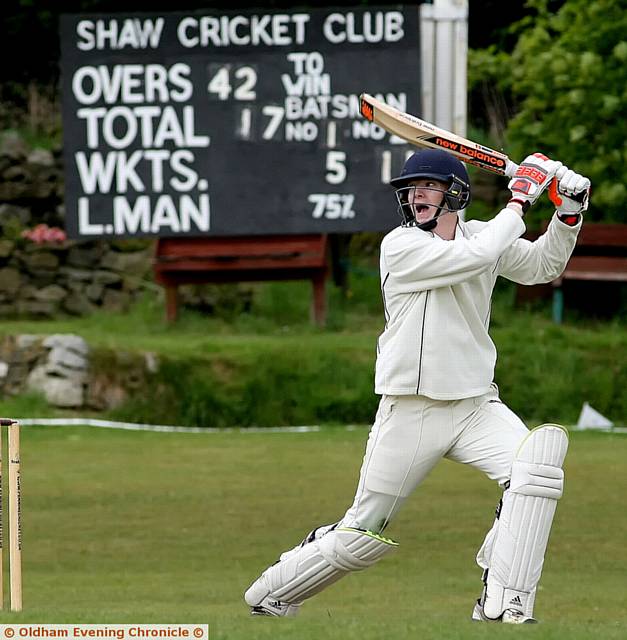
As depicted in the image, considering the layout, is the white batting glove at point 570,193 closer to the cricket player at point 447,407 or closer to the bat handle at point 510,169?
the cricket player at point 447,407

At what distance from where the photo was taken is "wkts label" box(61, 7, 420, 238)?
11789 millimetres

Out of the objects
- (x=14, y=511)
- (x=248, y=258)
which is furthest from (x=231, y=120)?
(x=14, y=511)

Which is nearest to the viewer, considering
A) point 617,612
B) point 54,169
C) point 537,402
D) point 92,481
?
point 617,612

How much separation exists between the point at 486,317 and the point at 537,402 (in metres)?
8.09

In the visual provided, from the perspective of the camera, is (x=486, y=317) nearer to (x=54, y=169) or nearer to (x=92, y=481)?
(x=92, y=481)

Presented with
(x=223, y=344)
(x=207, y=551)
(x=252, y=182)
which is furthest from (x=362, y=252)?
(x=207, y=551)

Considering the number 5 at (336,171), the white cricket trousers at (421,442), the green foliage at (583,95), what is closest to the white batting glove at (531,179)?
the white cricket trousers at (421,442)

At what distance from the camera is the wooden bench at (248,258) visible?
569 inches

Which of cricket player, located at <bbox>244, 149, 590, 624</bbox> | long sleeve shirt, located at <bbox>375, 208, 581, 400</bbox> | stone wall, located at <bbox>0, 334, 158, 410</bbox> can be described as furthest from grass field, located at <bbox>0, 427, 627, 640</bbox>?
stone wall, located at <bbox>0, 334, 158, 410</bbox>

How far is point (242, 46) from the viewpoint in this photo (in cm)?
1195

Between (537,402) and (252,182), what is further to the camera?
(537,402)

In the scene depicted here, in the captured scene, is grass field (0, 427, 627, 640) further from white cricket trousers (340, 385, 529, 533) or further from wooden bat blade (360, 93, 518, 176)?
wooden bat blade (360, 93, 518, 176)

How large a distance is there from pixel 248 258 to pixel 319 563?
30.9 ft

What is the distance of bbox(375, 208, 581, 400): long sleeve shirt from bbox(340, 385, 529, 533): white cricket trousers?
81 millimetres
